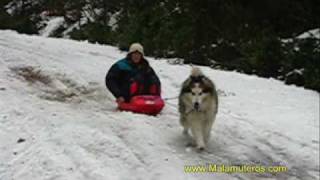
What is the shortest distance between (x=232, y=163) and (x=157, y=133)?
1.34 m

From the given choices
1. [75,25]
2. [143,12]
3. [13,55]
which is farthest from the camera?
[75,25]

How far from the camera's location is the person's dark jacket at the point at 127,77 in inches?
399

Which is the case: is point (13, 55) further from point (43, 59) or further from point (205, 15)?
point (205, 15)

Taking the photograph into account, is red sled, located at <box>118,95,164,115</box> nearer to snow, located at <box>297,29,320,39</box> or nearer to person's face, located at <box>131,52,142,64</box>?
person's face, located at <box>131,52,142,64</box>

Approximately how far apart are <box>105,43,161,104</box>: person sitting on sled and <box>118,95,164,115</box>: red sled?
111mm

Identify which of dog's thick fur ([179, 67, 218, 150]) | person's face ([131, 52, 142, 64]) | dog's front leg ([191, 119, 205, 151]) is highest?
person's face ([131, 52, 142, 64])

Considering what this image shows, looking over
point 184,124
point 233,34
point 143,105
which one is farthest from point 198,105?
point 233,34

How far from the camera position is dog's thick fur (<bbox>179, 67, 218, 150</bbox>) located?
8.36m

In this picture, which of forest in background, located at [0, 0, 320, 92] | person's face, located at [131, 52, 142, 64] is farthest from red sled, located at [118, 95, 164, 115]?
forest in background, located at [0, 0, 320, 92]

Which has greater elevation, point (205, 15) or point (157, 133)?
point (205, 15)

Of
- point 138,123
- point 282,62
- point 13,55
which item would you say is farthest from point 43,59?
point 282,62

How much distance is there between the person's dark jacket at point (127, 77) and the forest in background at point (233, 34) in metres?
6.37

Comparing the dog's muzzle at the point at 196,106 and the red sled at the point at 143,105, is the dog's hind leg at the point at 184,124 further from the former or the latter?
the red sled at the point at 143,105

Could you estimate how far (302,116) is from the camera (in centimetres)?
1235
